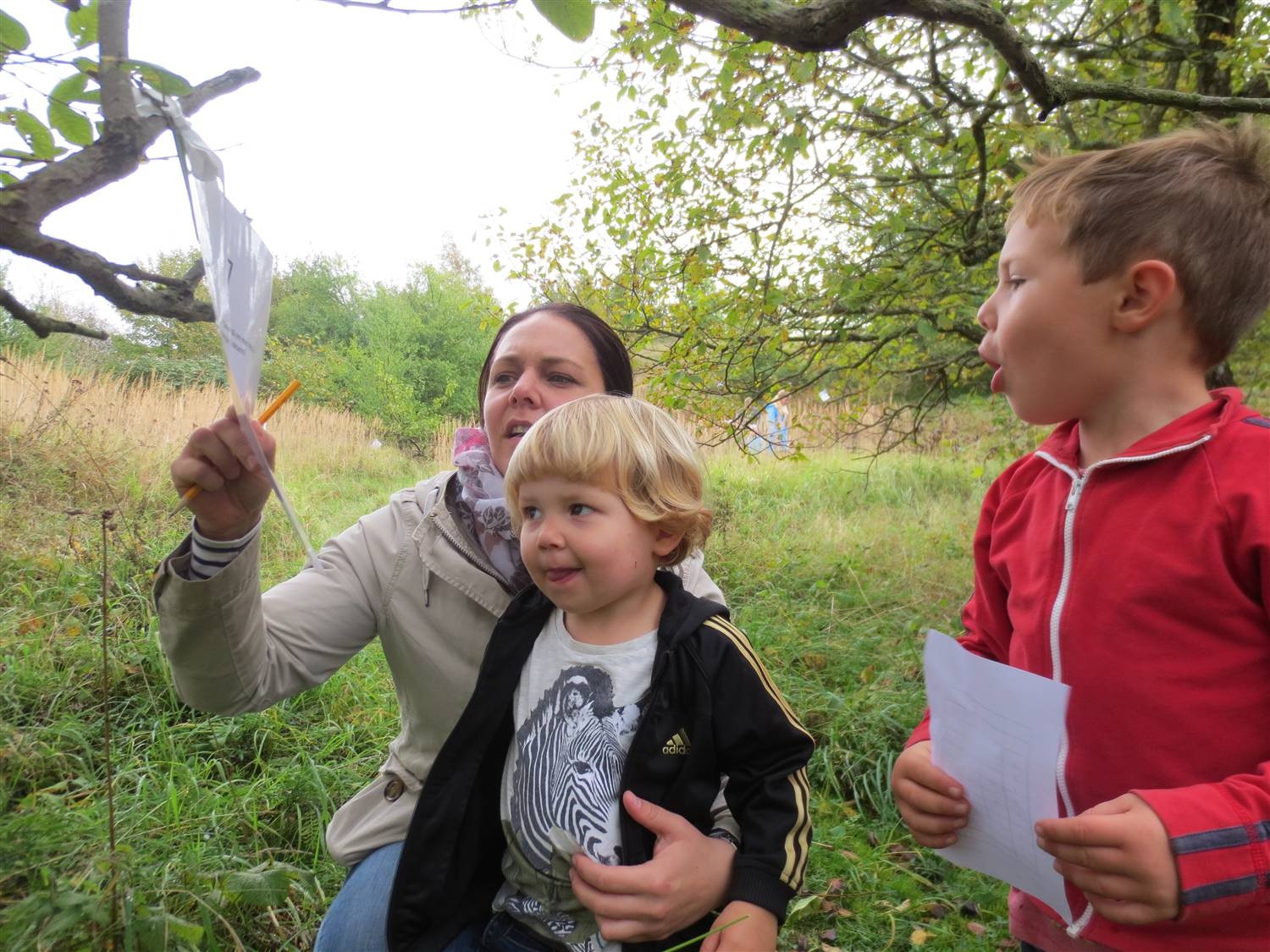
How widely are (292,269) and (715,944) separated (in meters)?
19.8

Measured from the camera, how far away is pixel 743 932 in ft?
3.66

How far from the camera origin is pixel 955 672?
3.44ft

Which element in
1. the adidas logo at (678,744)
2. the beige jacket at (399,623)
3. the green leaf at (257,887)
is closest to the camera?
the adidas logo at (678,744)

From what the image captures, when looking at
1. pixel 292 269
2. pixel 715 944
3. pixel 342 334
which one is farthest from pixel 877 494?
pixel 292 269

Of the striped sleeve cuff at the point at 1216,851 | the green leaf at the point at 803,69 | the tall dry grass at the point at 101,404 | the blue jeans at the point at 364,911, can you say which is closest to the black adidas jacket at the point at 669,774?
the blue jeans at the point at 364,911

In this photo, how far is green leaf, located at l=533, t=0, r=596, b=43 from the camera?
35.0 inches

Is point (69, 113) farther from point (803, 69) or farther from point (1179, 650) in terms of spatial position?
point (803, 69)

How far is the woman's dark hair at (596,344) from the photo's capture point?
1.74 meters

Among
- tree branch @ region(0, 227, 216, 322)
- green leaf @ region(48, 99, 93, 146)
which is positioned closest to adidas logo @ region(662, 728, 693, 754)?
tree branch @ region(0, 227, 216, 322)

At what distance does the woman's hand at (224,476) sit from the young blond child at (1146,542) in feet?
3.71

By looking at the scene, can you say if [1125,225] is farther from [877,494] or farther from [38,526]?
[877,494]

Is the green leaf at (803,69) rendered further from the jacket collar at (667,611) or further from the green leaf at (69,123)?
the green leaf at (69,123)

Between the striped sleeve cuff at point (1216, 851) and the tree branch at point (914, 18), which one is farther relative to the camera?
the tree branch at point (914, 18)

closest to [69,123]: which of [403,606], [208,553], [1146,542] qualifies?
[208,553]
